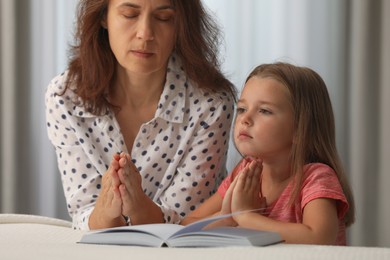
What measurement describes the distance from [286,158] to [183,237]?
584mm

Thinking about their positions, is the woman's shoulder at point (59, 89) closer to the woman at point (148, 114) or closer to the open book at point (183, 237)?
the woman at point (148, 114)

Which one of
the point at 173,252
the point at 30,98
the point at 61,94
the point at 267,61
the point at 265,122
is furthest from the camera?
the point at 30,98

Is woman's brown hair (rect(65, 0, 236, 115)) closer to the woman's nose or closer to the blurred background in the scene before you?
the woman's nose

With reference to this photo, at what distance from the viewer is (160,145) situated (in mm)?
2477

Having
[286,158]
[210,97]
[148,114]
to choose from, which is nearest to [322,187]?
[286,158]

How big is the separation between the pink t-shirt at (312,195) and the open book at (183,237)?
Answer: 0.32 meters

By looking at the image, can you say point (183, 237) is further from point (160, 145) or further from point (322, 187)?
point (160, 145)

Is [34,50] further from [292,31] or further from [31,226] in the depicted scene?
[31,226]

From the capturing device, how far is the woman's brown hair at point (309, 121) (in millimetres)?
2096

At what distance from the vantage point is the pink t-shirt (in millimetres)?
1969

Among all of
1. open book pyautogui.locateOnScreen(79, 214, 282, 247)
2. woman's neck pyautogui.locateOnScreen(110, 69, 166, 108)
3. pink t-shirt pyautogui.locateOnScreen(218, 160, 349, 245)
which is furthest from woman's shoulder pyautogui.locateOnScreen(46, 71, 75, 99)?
Result: open book pyautogui.locateOnScreen(79, 214, 282, 247)

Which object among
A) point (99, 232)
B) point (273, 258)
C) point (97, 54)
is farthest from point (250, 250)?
point (97, 54)

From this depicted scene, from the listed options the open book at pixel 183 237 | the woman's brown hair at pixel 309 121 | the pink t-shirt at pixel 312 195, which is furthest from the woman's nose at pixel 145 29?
the open book at pixel 183 237

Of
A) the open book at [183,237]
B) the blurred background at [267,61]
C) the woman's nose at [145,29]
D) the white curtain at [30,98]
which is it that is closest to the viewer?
the open book at [183,237]
